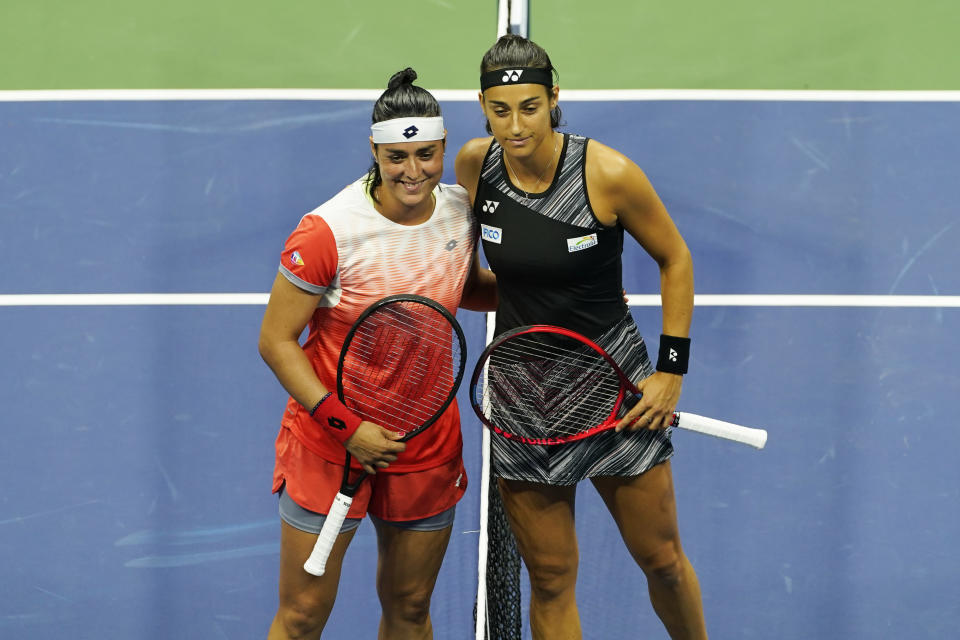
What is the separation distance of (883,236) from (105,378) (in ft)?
11.5

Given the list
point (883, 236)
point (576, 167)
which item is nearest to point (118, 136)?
point (576, 167)

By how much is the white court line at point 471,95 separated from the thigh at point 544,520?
244 cm

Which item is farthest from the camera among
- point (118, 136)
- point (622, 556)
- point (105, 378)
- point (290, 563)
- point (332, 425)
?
point (118, 136)

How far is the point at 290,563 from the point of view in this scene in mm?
3268

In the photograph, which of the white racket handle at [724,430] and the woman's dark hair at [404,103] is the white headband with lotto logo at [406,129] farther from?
the white racket handle at [724,430]

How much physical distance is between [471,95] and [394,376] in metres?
2.35

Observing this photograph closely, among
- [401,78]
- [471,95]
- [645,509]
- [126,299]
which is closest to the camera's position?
[401,78]

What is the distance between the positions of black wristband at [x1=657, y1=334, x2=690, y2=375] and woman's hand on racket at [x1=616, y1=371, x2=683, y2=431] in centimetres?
2

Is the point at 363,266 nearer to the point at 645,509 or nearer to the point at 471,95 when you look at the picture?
the point at 645,509

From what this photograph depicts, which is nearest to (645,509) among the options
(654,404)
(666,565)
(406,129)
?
(666,565)

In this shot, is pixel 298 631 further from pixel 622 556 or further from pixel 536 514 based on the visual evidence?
pixel 622 556

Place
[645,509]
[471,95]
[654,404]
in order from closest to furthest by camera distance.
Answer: [654,404]
[645,509]
[471,95]

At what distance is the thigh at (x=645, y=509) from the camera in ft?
10.8

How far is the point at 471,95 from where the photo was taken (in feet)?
17.0
